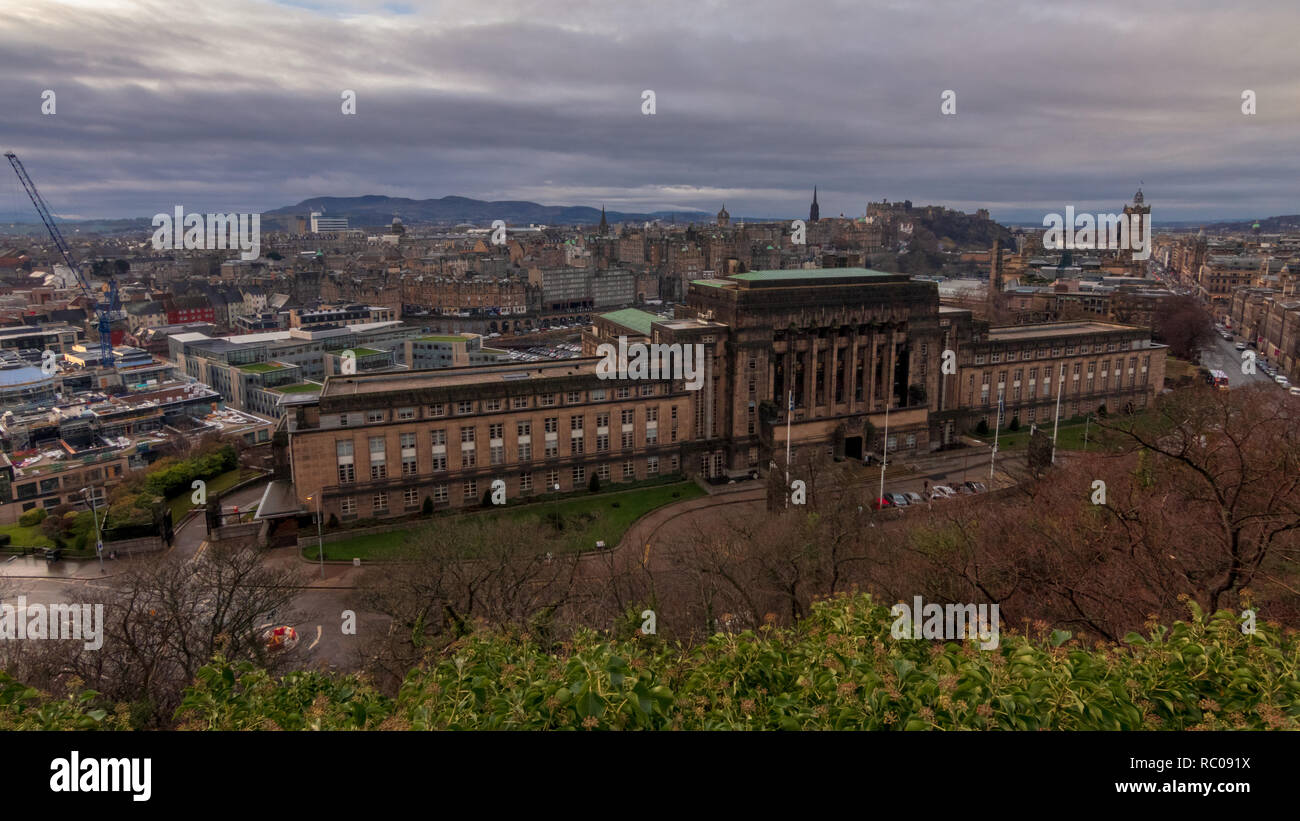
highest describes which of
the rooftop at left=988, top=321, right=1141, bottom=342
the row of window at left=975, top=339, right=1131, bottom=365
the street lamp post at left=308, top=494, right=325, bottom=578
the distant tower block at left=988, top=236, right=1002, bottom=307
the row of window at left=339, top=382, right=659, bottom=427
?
the distant tower block at left=988, top=236, right=1002, bottom=307

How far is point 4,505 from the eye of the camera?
63.2 m

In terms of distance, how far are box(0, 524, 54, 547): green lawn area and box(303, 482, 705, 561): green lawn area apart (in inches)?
868

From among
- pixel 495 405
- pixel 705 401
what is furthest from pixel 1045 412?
pixel 495 405

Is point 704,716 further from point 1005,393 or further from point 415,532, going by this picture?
point 1005,393

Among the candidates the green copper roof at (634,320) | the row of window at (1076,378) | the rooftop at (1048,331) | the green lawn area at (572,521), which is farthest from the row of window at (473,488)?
the rooftop at (1048,331)

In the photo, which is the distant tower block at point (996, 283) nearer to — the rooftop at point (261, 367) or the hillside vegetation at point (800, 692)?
the rooftop at point (261, 367)

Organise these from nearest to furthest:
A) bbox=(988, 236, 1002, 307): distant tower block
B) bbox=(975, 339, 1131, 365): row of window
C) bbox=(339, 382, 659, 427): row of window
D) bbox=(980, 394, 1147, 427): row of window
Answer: bbox=(339, 382, 659, 427): row of window → bbox=(975, 339, 1131, 365): row of window → bbox=(980, 394, 1147, 427): row of window → bbox=(988, 236, 1002, 307): distant tower block

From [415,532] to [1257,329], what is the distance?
155 m

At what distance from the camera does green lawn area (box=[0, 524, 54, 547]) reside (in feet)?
186

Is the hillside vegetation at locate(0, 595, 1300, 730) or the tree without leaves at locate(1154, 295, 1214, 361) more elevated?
the tree without leaves at locate(1154, 295, 1214, 361)

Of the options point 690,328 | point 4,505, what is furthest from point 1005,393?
point 4,505

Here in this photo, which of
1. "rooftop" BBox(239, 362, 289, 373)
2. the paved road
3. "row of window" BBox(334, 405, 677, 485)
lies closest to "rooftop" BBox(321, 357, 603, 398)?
"row of window" BBox(334, 405, 677, 485)

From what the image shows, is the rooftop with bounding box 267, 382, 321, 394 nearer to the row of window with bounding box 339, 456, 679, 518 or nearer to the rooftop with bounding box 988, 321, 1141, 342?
the row of window with bounding box 339, 456, 679, 518

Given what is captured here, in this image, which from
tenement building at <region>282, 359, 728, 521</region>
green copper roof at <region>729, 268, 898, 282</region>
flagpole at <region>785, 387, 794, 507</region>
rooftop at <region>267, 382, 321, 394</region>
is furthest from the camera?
rooftop at <region>267, 382, 321, 394</region>
